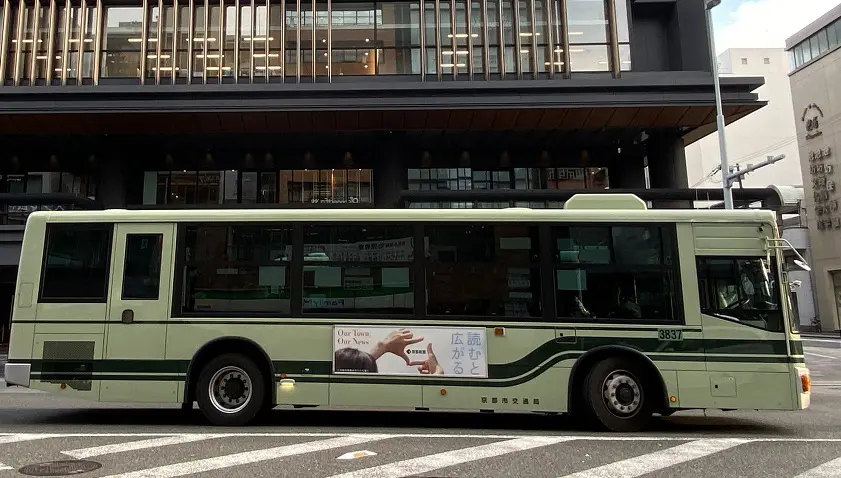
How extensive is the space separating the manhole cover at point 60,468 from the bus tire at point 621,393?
597 cm

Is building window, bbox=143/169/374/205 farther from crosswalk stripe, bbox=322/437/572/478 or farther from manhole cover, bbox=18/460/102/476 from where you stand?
manhole cover, bbox=18/460/102/476

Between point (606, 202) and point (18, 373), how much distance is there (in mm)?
8899

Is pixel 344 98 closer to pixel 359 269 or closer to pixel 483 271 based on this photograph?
pixel 359 269

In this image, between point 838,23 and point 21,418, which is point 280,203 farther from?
point 838,23

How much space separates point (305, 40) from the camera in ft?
75.5

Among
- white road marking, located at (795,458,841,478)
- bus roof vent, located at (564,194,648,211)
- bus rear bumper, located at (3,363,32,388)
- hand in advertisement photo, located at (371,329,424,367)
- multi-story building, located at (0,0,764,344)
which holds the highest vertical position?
multi-story building, located at (0,0,764,344)

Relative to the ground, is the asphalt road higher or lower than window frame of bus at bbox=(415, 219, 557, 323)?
lower

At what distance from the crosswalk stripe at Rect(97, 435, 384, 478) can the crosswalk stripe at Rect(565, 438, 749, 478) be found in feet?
9.08

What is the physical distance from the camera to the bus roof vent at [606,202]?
8.58 m

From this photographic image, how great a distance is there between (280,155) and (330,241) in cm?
1674

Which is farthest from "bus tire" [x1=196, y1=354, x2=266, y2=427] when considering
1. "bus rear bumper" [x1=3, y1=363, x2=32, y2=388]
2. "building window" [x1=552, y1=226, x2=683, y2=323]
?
"building window" [x1=552, y1=226, x2=683, y2=323]

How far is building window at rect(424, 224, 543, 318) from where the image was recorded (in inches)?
317

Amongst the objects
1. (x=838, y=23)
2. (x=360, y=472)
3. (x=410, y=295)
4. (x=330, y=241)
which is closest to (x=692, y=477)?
(x=360, y=472)

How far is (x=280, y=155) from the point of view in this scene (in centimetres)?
2403
